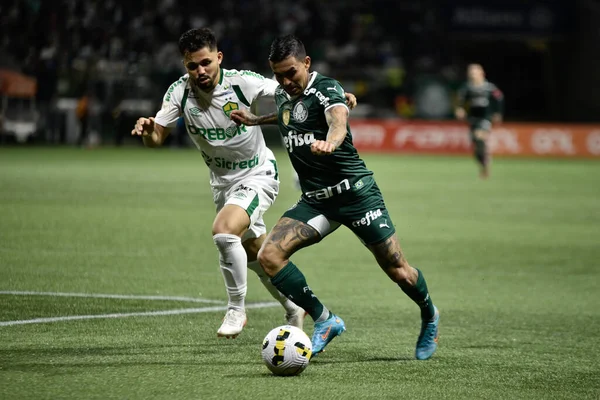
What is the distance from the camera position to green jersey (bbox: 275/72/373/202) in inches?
269

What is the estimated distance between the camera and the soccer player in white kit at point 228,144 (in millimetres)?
7656

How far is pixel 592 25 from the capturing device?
40531 mm

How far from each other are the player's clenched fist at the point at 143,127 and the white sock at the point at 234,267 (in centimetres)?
90

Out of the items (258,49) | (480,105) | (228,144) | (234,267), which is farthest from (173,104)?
(258,49)

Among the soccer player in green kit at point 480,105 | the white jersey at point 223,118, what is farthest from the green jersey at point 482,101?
the white jersey at point 223,118

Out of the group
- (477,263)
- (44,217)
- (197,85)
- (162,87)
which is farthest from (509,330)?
(162,87)

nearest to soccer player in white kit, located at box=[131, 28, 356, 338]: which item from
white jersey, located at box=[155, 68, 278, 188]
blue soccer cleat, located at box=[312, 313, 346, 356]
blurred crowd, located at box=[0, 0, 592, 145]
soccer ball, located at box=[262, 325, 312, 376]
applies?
white jersey, located at box=[155, 68, 278, 188]

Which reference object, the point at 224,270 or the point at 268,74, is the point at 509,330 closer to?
the point at 224,270

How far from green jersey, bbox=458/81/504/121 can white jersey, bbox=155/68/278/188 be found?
64.2 feet

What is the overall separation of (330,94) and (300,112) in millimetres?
Answer: 236

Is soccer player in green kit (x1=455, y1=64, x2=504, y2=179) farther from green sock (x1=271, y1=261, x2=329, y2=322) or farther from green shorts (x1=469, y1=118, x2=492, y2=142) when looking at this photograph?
green sock (x1=271, y1=261, x2=329, y2=322)

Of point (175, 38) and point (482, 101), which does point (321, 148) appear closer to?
point (482, 101)

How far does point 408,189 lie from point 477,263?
34.9 feet

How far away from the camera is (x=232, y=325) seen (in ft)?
24.4
